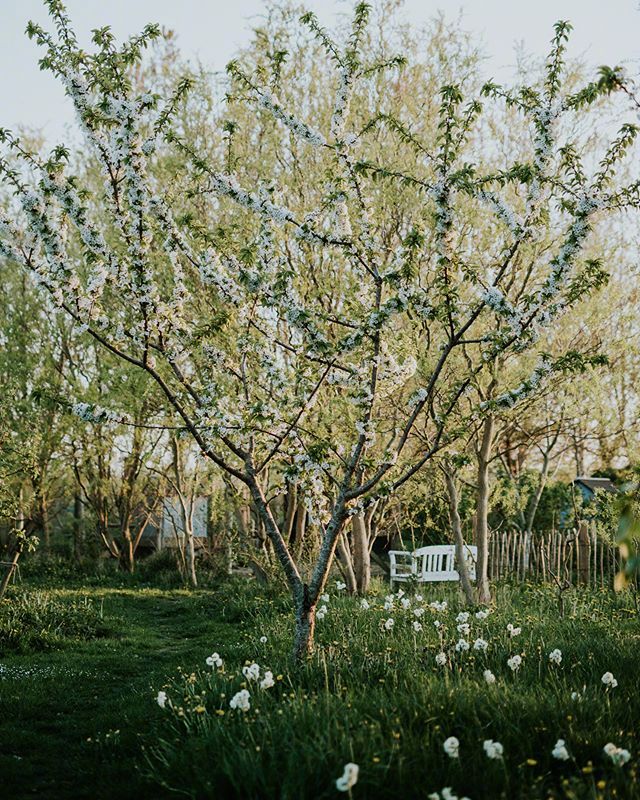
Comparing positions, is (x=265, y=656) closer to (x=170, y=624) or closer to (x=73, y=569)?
(x=170, y=624)

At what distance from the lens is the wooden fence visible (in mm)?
12484

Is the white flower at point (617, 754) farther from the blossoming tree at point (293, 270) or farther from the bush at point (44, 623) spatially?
the bush at point (44, 623)

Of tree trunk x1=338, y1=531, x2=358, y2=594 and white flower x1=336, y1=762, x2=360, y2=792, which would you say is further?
tree trunk x1=338, y1=531, x2=358, y2=594

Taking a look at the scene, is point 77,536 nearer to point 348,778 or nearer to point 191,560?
point 191,560

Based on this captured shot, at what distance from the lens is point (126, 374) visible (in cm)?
1434

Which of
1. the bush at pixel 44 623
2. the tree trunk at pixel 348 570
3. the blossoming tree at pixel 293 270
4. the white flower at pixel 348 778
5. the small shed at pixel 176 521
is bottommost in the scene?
the bush at pixel 44 623

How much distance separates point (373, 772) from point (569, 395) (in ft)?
31.1

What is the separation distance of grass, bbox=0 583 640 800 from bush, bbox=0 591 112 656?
0.34 m

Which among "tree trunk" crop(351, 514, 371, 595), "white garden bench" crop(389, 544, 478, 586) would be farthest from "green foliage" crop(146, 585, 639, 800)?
"white garden bench" crop(389, 544, 478, 586)

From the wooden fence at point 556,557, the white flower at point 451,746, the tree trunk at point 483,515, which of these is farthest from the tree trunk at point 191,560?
the white flower at point 451,746

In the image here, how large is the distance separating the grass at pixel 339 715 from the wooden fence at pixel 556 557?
3602 millimetres

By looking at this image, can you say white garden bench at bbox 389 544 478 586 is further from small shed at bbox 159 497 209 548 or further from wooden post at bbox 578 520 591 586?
small shed at bbox 159 497 209 548

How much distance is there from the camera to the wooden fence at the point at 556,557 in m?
12.5

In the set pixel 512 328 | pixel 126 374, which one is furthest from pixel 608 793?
pixel 126 374
